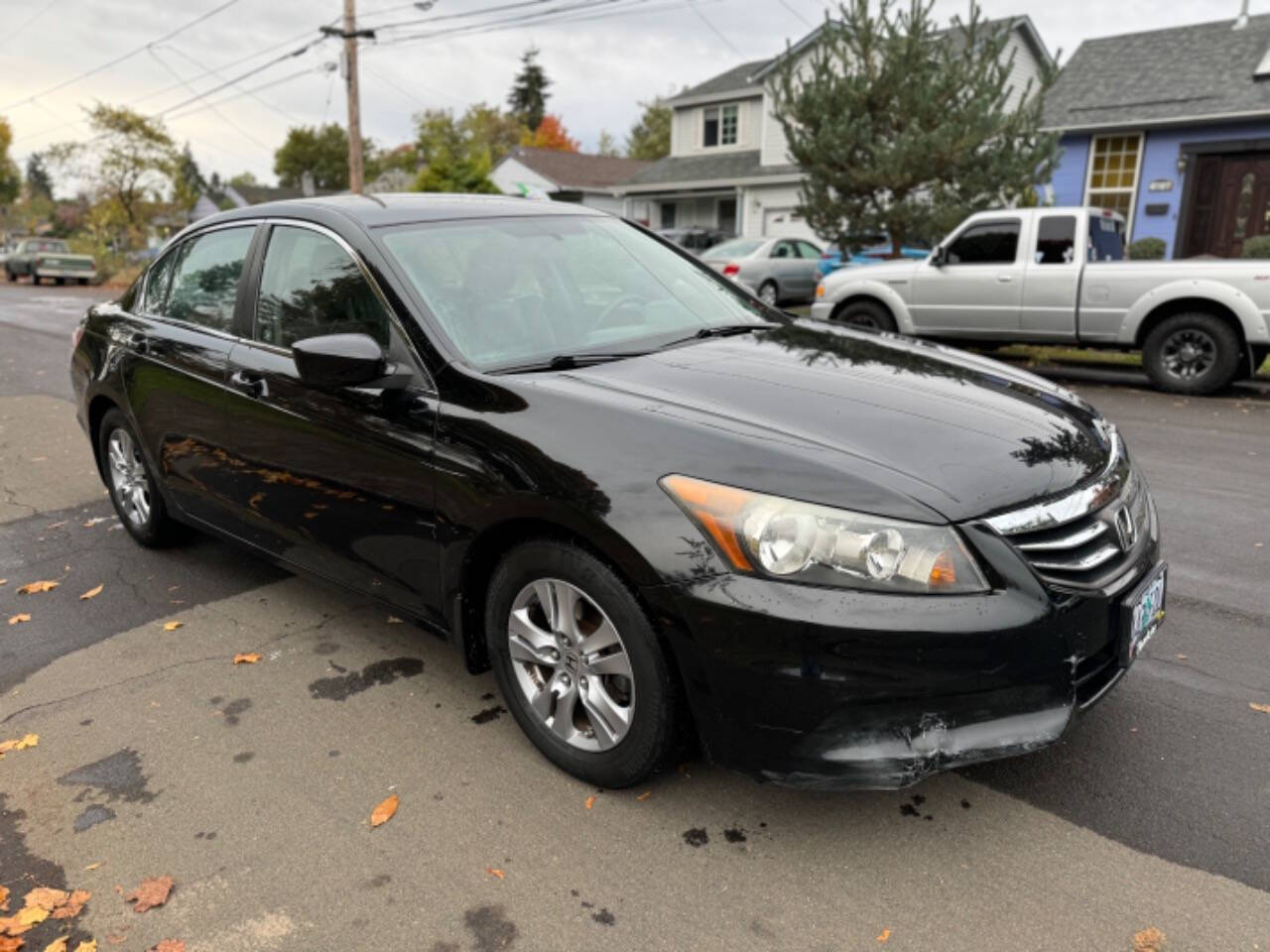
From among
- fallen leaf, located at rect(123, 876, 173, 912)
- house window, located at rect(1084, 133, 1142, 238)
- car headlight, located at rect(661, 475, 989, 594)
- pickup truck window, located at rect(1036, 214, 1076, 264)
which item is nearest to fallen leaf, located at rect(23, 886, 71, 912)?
fallen leaf, located at rect(123, 876, 173, 912)

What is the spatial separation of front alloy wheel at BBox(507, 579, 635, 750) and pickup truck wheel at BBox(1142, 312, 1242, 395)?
28.8 ft

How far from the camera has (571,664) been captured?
2.77 meters

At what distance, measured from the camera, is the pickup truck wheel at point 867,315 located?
37.5ft

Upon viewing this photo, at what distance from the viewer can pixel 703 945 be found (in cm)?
223

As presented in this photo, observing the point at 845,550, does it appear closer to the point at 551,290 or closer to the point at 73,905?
the point at 551,290

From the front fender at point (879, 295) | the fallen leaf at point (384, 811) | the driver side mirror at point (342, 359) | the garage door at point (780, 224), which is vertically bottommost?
the fallen leaf at point (384, 811)

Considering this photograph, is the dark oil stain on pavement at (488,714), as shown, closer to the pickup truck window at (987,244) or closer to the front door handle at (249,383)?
the front door handle at (249,383)

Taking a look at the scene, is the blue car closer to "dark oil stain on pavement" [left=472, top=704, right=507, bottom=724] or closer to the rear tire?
the rear tire

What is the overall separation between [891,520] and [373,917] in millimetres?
1595

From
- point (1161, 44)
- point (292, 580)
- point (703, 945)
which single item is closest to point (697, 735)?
point (703, 945)

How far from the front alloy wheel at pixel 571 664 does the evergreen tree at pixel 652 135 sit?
62024mm

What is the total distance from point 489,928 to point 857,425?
1594 millimetres

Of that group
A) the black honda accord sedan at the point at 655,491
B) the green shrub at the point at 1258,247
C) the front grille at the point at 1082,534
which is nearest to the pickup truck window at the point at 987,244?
the green shrub at the point at 1258,247

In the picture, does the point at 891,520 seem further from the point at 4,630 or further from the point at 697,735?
the point at 4,630
